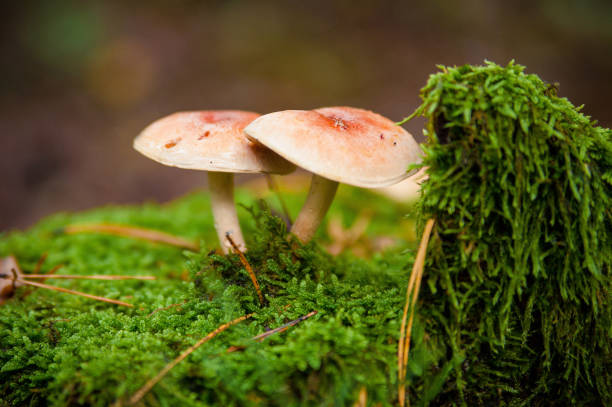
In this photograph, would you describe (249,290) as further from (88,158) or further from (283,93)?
(283,93)

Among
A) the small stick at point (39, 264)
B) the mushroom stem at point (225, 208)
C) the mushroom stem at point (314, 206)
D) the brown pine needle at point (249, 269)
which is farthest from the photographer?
the small stick at point (39, 264)

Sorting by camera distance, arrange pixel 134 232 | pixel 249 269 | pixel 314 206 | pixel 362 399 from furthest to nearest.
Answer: pixel 134 232
pixel 314 206
pixel 249 269
pixel 362 399

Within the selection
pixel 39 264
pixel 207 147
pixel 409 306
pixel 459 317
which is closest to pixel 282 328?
pixel 409 306

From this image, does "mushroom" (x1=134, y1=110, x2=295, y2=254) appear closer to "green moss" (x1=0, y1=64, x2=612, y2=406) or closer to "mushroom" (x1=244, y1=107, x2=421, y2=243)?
"mushroom" (x1=244, y1=107, x2=421, y2=243)

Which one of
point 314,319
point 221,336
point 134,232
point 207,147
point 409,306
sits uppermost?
point 207,147

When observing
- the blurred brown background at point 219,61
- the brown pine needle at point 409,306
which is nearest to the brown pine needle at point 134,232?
the brown pine needle at point 409,306

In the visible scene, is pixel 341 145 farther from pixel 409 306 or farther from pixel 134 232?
pixel 134 232

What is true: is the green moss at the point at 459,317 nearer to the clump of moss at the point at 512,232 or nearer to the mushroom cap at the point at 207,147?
the clump of moss at the point at 512,232

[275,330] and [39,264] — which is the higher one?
[275,330]
